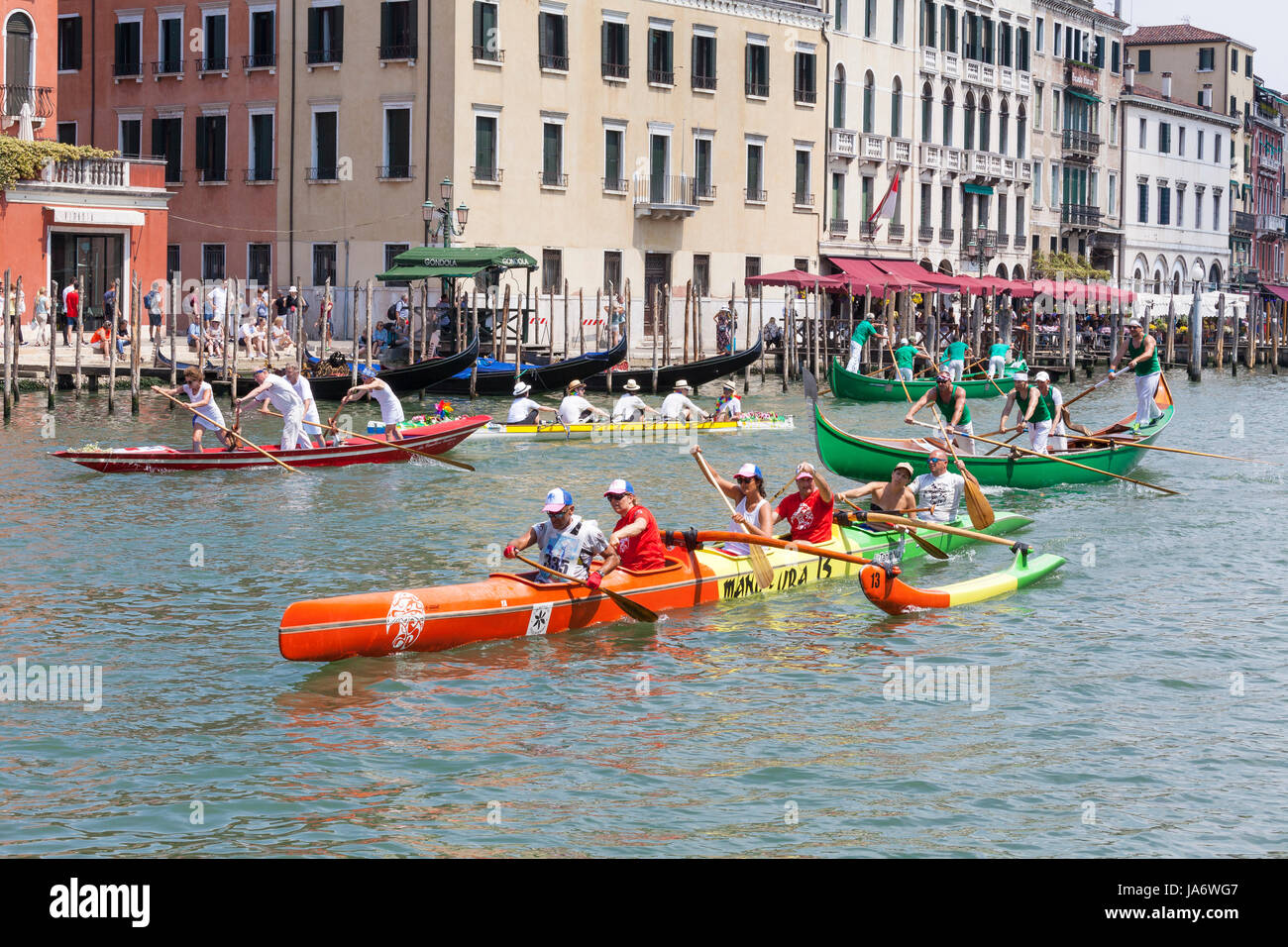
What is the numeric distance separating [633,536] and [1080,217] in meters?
52.9

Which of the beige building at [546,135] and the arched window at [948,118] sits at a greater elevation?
the arched window at [948,118]

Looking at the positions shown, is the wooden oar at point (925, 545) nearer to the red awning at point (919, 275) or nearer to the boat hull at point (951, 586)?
the boat hull at point (951, 586)

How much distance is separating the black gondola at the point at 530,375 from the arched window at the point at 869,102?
17.6 m

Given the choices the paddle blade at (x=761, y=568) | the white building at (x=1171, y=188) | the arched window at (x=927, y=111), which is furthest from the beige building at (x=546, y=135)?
the white building at (x=1171, y=188)

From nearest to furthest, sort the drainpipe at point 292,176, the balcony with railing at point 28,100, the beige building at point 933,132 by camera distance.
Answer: the balcony with railing at point 28,100
the drainpipe at point 292,176
the beige building at point 933,132

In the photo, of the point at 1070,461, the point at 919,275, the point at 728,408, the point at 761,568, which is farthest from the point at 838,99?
the point at 761,568

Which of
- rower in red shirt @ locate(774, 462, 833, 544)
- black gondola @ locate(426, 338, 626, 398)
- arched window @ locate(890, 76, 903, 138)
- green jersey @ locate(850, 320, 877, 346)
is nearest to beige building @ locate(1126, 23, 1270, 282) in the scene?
arched window @ locate(890, 76, 903, 138)

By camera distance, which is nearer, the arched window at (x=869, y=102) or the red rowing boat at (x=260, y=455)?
the red rowing boat at (x=260, y=455)

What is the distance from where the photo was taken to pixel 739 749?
10.5 meters

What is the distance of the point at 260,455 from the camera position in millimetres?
22203

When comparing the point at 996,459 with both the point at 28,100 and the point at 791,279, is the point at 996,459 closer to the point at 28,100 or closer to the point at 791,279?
the point at 791,279

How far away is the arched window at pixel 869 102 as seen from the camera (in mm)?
50688
